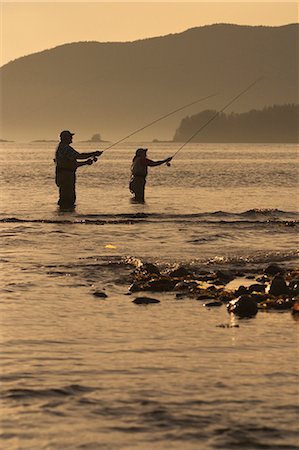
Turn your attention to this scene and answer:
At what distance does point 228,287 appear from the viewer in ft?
47.7

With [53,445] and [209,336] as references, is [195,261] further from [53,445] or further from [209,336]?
[53,445]

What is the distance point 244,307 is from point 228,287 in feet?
6.67

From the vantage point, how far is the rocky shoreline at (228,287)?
12859 mm

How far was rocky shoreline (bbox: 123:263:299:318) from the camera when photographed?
42.2ft

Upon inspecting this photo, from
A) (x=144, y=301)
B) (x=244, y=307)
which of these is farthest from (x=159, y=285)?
(x=244, y=307)

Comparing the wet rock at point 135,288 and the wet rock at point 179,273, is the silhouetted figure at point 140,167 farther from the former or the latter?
the wet rock at point 135,288

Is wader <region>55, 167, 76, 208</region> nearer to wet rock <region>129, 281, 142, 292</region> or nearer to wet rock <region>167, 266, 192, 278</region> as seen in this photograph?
wet rock <region>167, 266, 192, 278</region>

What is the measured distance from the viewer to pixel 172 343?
11.0 m

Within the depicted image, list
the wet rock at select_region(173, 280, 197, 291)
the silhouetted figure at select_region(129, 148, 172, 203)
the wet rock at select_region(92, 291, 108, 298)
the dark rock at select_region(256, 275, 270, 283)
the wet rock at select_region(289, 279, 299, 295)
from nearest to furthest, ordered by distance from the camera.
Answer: the wet rock at select_region(289, 279, 299, 295)
the wet rock at select_region(92, 291, 108, 298)
the wet rock at select_region(173, 280, 197, 291)
the dark rock at select_region(256, 275, 270, 283)
the silhouetted figure at select_region(129, 148, 172, 203)

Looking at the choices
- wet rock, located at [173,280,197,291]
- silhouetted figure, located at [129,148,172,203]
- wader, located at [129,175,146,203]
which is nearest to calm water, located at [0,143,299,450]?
wet rock, located at [173,280,197,291]

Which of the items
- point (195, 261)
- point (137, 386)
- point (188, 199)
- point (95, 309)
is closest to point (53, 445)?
point (137, 386)

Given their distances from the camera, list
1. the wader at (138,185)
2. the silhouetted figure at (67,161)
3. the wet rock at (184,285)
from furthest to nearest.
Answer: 1. the wader at (138,185)
2. the silhouetted figure at (67,161)
3. the wet rock at (184,285)

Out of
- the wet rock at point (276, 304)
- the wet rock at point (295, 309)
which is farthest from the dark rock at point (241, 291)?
the wet rock at point (295, 309)

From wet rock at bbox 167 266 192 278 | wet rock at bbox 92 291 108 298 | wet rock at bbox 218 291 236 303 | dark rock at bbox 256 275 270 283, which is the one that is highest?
wet rock at bbox 167 266 192 278
